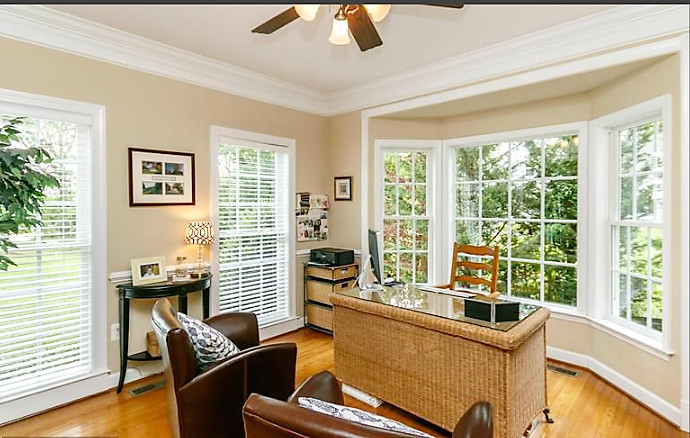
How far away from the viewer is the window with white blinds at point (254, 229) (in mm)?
3783

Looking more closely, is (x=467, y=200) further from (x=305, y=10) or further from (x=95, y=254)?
(x=95, y=254)

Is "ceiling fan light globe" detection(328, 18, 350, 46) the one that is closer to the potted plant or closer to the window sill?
the potted plant

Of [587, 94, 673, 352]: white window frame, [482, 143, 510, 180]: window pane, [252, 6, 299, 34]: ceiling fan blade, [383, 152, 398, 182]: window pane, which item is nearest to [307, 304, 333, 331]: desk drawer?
[383, 152, 398, 182]: window pane

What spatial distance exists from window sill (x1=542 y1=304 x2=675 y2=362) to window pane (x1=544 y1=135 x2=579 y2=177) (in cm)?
128

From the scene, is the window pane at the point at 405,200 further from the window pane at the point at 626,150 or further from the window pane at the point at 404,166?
the window pane at the point at 626,150

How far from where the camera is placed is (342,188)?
4.56 metres


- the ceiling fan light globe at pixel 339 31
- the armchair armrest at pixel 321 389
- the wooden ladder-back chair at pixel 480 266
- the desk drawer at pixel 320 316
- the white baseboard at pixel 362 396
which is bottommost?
the white baseboard at pixel 362 396

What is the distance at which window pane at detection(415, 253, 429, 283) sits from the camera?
14.5 feet

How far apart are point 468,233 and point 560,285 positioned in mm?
1033

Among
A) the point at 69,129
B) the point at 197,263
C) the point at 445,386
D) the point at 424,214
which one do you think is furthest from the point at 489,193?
the point at 69,129

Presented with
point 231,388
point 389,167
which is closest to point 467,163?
point 389,167

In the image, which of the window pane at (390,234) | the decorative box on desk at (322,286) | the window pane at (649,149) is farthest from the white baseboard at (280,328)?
the window pane at (649,149)

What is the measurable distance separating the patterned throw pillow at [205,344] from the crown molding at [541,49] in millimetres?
2930

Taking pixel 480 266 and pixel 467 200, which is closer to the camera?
pixel 480 266
